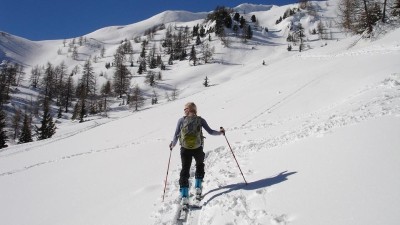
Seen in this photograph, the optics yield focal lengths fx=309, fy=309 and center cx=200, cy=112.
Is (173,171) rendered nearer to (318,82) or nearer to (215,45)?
(318,82)

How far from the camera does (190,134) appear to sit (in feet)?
25.3

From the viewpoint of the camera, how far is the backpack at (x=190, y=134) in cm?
770

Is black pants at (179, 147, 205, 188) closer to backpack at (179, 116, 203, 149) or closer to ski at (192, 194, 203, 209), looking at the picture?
backpack at (179, 116, 203, 149)

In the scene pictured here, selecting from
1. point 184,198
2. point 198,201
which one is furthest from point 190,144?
point 198,201

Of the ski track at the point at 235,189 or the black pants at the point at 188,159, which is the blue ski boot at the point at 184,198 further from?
the black pants at the point at 188,159

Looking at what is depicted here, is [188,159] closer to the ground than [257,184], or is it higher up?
higher up

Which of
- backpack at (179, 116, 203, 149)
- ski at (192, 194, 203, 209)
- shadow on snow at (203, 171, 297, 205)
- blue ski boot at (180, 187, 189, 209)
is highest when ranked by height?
backpack at (179, 116, 203, 149)

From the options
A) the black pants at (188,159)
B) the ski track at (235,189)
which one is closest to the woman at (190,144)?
the black pants at (188,159)

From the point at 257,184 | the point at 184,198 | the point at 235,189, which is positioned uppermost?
the point at 257,184

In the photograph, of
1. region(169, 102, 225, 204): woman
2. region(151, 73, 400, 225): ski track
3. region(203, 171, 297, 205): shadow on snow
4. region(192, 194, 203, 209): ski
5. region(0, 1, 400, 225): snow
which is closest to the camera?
region(0, 1, 400, 225): snow

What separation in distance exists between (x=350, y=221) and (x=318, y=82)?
904 inches

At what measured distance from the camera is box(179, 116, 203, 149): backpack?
7699 millimetres

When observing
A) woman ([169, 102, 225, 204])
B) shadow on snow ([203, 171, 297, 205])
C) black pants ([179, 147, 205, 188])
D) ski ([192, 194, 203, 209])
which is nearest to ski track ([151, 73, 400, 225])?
shadow on snow ([203, 171, 297, 205])

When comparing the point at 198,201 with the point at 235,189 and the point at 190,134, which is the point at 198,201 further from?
the point at 190,134
